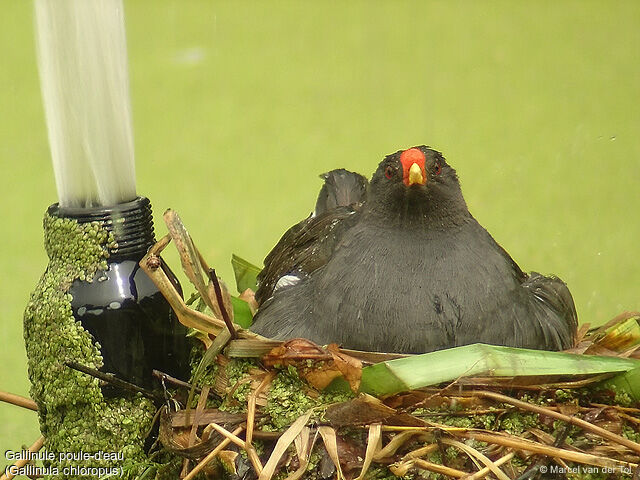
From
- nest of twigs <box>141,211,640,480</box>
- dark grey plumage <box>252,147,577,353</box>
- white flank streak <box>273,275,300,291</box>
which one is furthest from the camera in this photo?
white flank streak <box>273,275,300,291</box>

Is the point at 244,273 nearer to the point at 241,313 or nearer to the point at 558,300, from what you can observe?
the point at 241,313

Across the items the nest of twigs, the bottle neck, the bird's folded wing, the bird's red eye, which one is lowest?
the nest of twigs

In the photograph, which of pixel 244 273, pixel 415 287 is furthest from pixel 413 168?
pixel 244 273

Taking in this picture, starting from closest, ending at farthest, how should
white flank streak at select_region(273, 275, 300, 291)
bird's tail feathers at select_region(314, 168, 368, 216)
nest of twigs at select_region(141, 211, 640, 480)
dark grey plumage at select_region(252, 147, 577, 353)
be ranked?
nest of twigs at select_region(141, 211, 640, 480) < dark grey plumage at select_region(252, 147, 577, 353) < white flank streak at select_region(273, 275, 300, 291) < bird's tail feathers at select_region(314, 168, 368, 216)

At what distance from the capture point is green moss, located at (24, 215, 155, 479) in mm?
706

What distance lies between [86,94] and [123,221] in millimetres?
117

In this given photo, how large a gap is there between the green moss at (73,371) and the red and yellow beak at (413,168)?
316 mm

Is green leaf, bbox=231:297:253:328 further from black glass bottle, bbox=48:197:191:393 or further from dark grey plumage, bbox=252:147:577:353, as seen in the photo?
black glass bottle, bbox=48:197:191:393

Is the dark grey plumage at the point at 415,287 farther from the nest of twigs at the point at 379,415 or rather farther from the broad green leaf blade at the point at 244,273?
the broad green leaf blade at the point at 244,273

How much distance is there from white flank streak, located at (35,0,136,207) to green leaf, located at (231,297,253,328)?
0.26 m

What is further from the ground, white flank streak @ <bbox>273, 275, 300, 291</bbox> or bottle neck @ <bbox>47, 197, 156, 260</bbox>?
bottle neck @ <bbox>47, 197, 156, 260</bbox>

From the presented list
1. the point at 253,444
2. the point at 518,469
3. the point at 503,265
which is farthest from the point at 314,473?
the point at 503,265

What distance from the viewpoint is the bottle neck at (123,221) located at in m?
0.72

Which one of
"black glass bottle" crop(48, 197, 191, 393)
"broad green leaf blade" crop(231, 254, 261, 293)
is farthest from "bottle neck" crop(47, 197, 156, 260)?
"broad green leaf blade" crop(231, 254, 261, 293)
